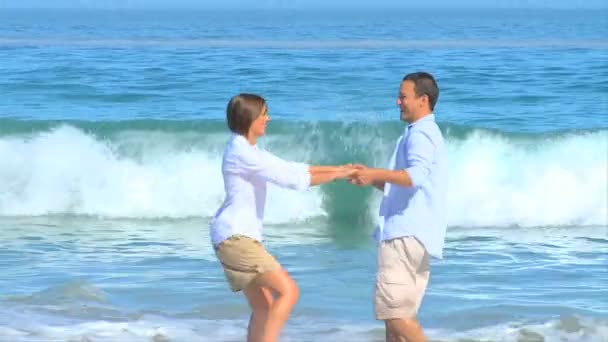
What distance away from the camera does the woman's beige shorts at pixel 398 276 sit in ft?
17.8

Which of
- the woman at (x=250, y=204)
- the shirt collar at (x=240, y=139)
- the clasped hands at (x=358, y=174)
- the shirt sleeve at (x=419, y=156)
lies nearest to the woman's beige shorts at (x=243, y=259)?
the woman at (x=250, y=204)

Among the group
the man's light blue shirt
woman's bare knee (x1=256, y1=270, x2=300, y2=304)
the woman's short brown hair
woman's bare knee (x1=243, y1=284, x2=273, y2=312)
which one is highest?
the woman's short brown hair

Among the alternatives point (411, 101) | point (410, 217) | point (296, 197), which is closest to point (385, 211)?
point (410, 217)

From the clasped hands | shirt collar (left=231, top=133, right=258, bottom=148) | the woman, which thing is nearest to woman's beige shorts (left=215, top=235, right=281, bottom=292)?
the woman

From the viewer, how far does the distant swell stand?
1339cm

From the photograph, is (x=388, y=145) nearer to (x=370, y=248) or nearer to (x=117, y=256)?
(x=370, y=248)

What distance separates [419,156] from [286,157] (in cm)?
952

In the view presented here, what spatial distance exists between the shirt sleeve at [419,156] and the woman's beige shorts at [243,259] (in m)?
0.77

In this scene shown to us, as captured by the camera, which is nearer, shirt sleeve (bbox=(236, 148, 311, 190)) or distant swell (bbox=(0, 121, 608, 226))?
shirt sleeve (bbox=(236, 148, 311, 190))

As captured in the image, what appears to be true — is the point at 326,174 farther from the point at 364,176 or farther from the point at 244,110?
the point at 244,110

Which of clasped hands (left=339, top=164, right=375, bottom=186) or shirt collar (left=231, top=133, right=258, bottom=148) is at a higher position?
shirt collar (left=231, top=133, right=258, bottom=148)

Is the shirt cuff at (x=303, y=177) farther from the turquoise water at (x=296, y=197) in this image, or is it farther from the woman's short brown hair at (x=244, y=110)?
the turquoise water at (x=296, y=197)

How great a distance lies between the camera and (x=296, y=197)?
43.4 feet

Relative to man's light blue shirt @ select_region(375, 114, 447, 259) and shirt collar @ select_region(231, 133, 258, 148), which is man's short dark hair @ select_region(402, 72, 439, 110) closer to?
man's light blue shirt @ select_region(375, 114, 447, 259)
